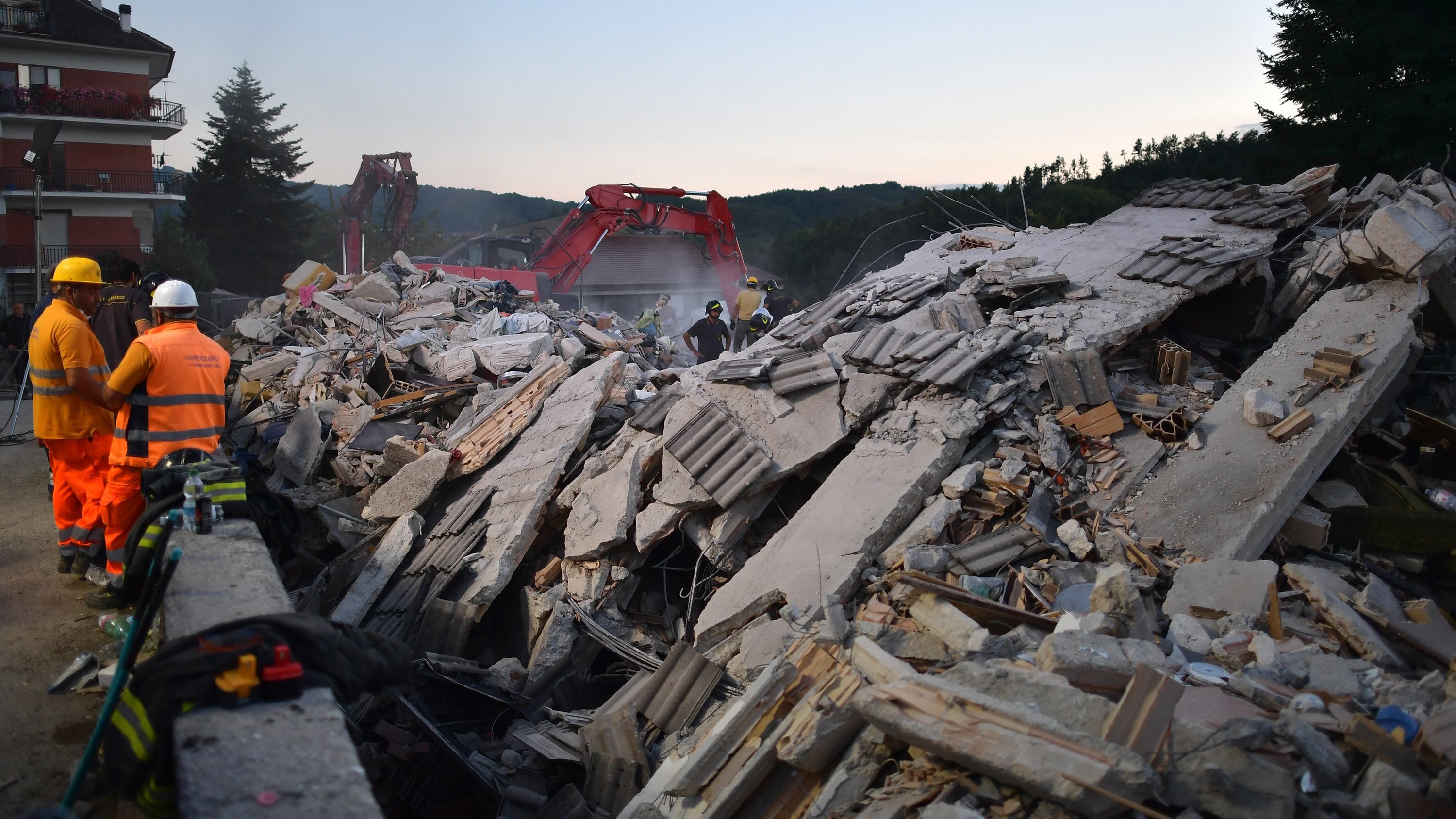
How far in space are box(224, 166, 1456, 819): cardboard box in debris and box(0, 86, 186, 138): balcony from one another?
22.3m

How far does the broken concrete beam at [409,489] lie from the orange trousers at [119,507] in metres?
2.11

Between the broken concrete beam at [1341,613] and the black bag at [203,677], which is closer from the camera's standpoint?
the black bag at [203,677]

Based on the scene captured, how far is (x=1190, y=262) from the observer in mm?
6871

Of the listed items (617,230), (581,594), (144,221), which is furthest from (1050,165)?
(144,221)

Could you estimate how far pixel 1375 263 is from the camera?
6.48 m

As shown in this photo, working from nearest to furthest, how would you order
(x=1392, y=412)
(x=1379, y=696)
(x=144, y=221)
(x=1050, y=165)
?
1. (x=1379, y=696)
2. (x=1392, y=412)
3. (x=1050, y=165)
4. (x=144, y=221)

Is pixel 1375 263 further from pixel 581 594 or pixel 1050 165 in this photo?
pixel 1050 165

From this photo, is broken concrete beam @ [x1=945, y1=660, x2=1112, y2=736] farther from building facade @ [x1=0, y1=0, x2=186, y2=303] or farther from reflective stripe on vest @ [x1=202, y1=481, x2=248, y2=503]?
building facade @ [x1=0, y1=0, x2=186, y2=303]

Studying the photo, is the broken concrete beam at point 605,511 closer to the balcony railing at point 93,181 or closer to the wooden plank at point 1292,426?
the wooden plank at point 1292,426

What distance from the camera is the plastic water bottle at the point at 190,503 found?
3.64 m

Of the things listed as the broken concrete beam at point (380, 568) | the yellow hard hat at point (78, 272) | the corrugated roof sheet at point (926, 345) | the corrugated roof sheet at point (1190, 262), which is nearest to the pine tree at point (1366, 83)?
the corrugated roof sheet at point (1190, 262)

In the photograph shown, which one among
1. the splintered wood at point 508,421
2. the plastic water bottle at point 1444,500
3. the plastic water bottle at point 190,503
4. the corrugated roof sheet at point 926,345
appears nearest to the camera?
the plastic water bottle at point 190,503

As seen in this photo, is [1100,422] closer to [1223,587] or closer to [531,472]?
[1223,587]

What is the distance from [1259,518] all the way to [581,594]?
390cm
